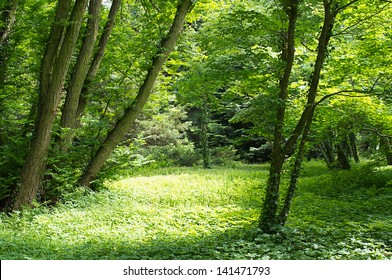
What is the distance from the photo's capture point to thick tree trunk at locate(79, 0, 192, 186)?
9734 mm

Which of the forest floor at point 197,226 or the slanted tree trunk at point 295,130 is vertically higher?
the slanted tree trunk at point 295,130

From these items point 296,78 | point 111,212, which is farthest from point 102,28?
point 296,78

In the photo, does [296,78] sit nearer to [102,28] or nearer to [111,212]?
[102,28]

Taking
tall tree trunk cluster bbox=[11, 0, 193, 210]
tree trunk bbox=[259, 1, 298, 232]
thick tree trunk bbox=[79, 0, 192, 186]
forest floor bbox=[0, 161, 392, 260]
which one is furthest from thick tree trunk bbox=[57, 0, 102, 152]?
tree trunk bbox=[259, 1, 298, 232]

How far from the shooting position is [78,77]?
9250 mm

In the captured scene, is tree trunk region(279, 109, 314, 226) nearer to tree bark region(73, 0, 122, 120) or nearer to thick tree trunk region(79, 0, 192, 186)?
thick tree trunk region(79, 0, 192, 186)

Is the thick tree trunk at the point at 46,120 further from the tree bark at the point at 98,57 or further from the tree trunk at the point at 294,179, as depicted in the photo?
the tree trunk at the point at 294,179

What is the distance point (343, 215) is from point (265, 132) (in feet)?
8.16

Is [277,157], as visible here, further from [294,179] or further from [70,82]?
[70,82]

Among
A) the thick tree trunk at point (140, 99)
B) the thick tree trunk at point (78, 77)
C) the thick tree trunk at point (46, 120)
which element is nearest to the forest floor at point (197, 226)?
the thick tree trunk at point (46, 120)

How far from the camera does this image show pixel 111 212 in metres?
8.70

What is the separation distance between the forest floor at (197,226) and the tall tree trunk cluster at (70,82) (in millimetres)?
734

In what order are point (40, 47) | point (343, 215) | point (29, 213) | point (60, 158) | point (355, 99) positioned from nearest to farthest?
point (29, 213) → point (343, 215) → point (60, 158) → point (40, 47) → point (355, 99)

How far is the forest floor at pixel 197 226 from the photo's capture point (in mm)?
5547
